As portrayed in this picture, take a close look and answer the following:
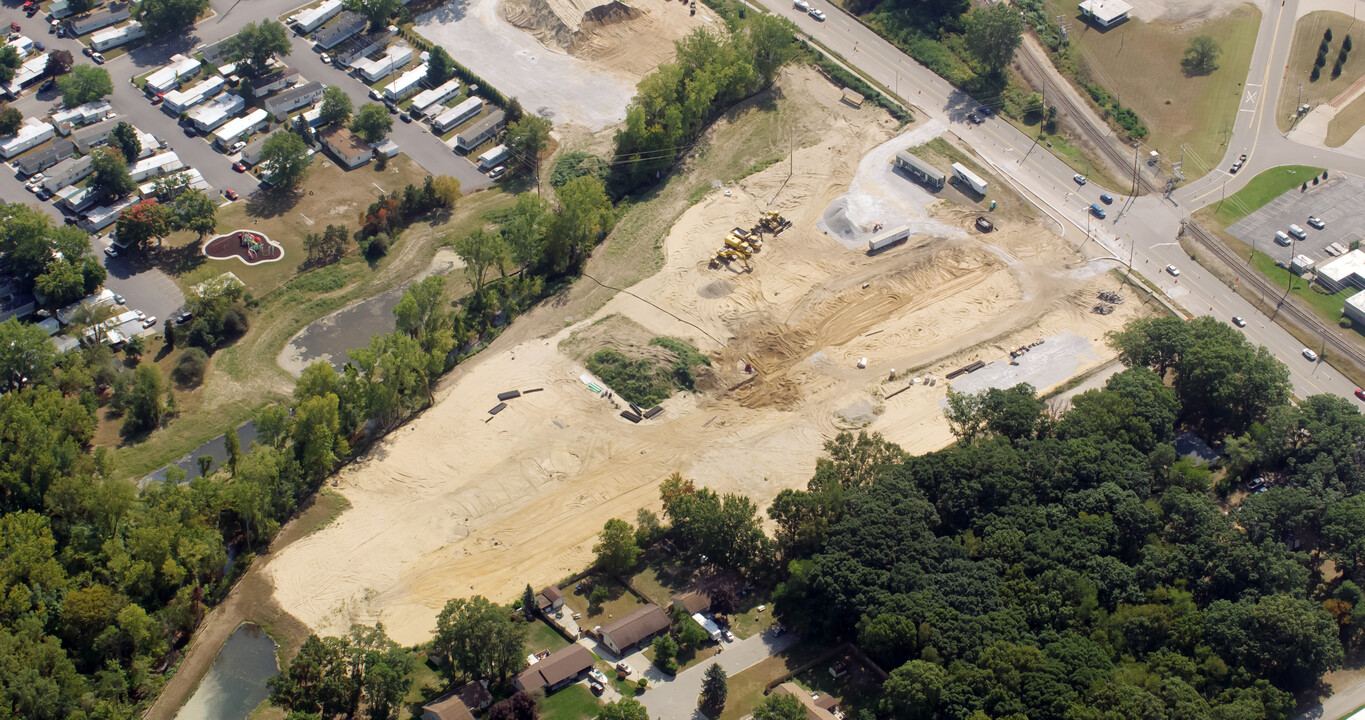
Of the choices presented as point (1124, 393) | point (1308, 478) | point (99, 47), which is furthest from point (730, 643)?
point (99, 47)

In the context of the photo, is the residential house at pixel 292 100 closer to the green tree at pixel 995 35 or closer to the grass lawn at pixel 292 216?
the grass lawn at pixel 292 216

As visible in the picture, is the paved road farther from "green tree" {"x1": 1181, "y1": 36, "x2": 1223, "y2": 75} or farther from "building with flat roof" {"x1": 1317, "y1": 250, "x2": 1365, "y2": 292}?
"green tree" {"x1": 1181, "y1": 36, "x2": 1223, "y2": 75}

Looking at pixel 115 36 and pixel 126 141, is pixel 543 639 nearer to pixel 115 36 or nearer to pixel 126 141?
pixel 126 141

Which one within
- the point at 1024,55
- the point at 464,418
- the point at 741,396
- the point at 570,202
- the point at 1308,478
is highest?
the point at 1024,55

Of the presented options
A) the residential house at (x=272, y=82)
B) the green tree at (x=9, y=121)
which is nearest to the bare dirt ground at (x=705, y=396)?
the residential house at (x=272, y=82)

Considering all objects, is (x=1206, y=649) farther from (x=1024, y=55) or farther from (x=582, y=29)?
(x=582, y=29)

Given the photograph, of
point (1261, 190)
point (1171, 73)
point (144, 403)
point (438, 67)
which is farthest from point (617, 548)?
point (1171, 73)

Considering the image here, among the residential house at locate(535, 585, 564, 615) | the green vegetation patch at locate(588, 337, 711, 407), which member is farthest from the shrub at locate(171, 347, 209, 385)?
the residential house at locate(535, 585, 564, 615)
